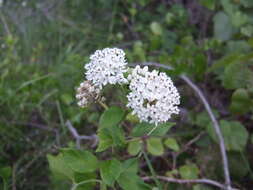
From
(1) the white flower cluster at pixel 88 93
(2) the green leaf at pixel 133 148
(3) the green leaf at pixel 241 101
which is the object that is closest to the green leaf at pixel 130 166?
(1) the white flower cluster at pixel 88 93

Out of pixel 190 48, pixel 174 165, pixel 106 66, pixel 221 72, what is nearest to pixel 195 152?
pixel 174 165

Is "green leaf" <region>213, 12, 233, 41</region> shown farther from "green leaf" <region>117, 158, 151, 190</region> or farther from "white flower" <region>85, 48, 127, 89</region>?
"green leaf" <region>117, 158, 151, 190</region>

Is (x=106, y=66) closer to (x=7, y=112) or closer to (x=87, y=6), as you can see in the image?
(x=7, y=112)

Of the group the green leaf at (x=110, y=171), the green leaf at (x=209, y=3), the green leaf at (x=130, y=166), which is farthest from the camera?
the green leaf at (x=209, y=3)

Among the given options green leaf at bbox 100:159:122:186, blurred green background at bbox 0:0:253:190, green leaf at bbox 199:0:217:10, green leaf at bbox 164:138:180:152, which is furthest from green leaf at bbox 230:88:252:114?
green leaf at bbox 100:159:122:186

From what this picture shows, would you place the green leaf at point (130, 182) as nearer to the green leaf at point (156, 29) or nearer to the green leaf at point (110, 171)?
the green leaf at point (110, 171)

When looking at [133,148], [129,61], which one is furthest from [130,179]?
[129,61]

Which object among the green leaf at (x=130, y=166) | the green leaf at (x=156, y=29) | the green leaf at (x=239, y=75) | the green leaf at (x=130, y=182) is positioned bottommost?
the green leaf at (x=130, y=182)
